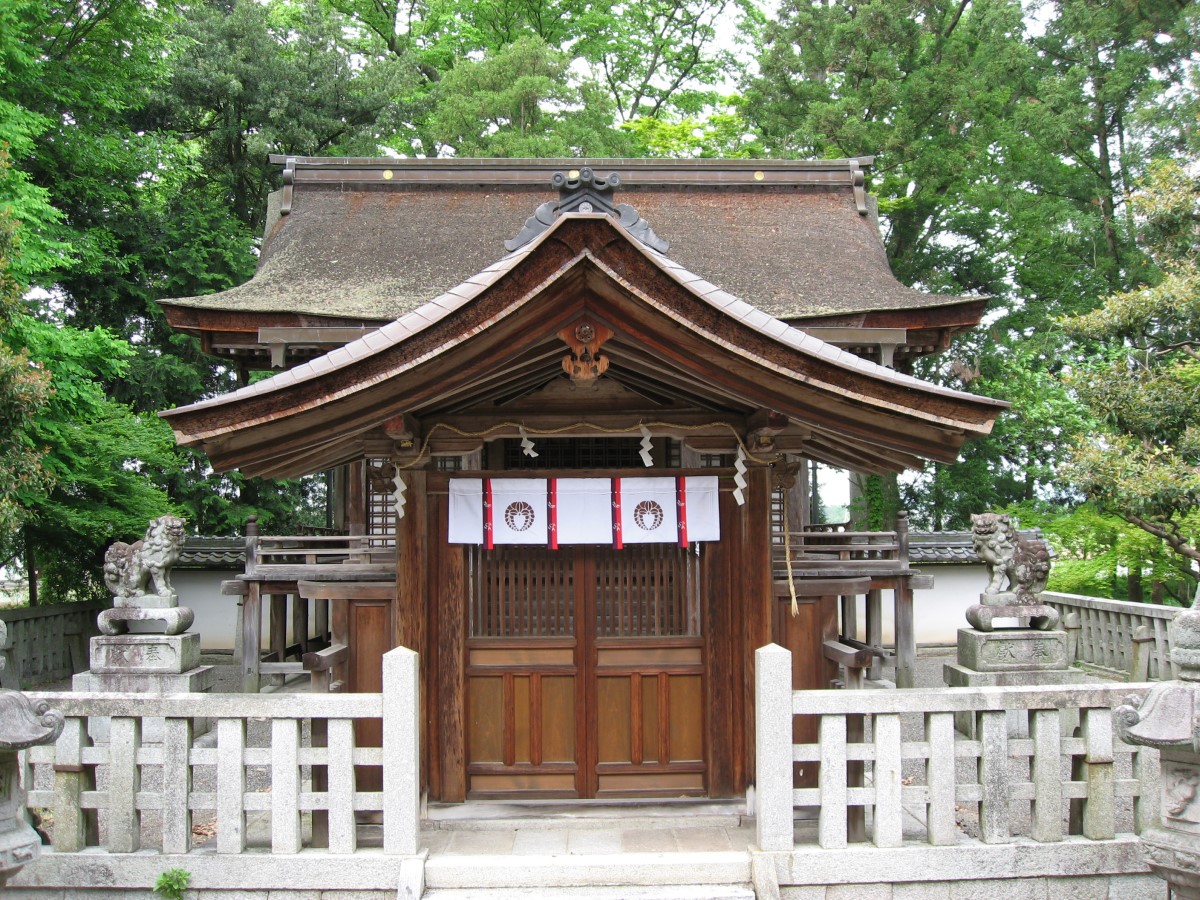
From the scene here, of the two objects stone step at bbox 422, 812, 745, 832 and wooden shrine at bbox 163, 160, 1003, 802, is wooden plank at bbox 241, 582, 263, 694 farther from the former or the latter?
stone step at bbox 422, 812, 745, 832

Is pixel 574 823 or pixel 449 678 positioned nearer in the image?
pixel 574 823

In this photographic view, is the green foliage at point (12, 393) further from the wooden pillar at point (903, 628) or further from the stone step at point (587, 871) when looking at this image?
the wooden pillar at point (903, 628)

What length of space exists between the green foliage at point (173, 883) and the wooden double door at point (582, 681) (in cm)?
176

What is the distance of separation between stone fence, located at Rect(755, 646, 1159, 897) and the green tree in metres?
7.93

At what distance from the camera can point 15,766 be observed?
4.10 meters

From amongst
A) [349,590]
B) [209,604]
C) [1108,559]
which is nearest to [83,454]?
[209,604]

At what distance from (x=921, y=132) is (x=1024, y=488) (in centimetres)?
909

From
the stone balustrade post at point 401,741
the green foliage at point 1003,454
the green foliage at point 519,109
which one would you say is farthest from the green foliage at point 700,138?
the stone balustrade post at point 401,741

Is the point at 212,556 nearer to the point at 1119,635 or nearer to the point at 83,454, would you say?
the point at 83,454

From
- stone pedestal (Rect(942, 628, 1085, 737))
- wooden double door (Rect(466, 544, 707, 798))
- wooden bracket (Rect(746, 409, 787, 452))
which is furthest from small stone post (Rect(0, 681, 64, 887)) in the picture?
stone pedestal (Rect(942, 628, 1085, 737))

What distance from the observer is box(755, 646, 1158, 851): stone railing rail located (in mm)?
4855

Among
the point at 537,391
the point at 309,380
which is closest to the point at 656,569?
the point at 537,391

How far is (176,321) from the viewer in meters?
11.0

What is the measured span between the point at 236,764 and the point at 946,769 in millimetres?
3911
